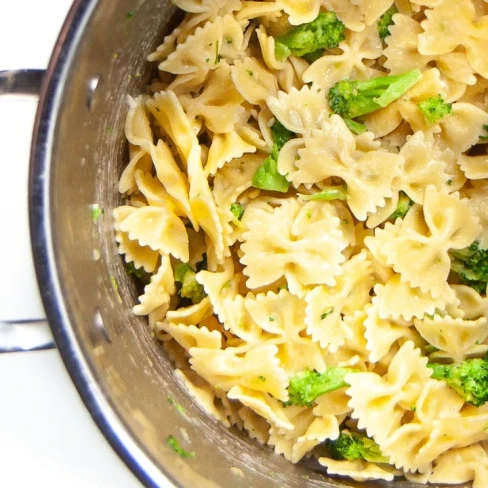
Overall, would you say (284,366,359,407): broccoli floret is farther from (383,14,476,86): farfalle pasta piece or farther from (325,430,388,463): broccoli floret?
(383,14,476,86): farfalle pasta piece

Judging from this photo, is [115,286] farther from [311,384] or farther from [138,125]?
[311,384]

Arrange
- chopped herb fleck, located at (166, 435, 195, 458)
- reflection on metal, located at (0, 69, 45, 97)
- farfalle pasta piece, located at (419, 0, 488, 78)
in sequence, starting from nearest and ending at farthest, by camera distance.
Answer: chopped herb fleck, located at (166, 435, 195, 458), reflection on metal, located at (0, 69, 45, 97), farfalle pasta piece, located at (419, 0, 488, 78)

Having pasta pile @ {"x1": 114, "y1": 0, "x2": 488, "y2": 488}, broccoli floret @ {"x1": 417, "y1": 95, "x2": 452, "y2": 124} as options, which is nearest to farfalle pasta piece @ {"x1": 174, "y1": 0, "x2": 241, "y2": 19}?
pasta pile @ {"x1": 114, "y1": 0, "x2": 488, "y2": 488}

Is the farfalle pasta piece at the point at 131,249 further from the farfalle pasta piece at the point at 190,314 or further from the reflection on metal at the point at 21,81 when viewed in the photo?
the reflection on metal at the point at 21,81

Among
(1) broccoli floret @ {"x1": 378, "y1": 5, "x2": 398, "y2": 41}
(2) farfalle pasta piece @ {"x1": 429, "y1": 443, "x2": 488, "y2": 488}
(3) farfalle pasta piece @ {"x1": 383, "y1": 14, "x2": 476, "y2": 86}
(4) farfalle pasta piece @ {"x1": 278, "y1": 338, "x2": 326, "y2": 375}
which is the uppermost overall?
(1) broccoli floret @ {"x1": 378, "y1": 5, "x2": 398, "y2": 41}

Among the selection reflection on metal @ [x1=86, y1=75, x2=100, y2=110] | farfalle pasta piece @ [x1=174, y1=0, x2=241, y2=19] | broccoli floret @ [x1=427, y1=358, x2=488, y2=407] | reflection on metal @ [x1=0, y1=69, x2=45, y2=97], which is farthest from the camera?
broccoli floret @ [x1=427, y1=358, x2=488, y2=407]

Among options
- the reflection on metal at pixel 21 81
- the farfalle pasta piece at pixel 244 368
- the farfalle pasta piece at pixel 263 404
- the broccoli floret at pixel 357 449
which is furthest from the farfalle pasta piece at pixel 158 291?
the broccoli floret at pixel 357 449

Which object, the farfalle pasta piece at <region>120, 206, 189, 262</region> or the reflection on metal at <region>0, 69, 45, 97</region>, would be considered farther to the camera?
the farfalle pasta piece at <region>120, 206, 189, 262</region>

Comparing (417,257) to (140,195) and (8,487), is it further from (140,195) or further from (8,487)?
(8,487)

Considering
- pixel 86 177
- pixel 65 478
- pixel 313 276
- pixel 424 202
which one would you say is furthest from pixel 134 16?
pixel 65 478
